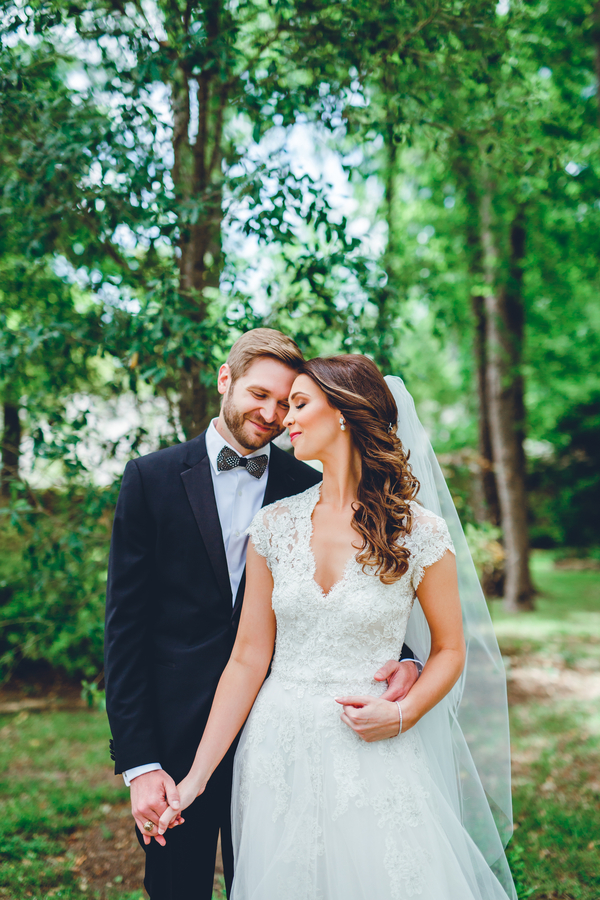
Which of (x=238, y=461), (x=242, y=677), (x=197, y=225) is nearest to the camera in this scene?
(x=242, y=677)

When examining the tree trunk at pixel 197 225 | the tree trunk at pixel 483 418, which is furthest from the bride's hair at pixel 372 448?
the tree trunk at pixel 483 418

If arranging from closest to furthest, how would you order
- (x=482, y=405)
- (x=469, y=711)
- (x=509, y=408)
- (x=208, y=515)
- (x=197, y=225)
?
(x=208, y=515) → (x=469, y=711) → (x=197, y=225) → (x=509, y=408) → (x=482, y=405)

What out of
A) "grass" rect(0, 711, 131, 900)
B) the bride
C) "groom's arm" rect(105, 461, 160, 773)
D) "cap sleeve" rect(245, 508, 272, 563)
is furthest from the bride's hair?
"grass" rect(0, 711, 131, 900)

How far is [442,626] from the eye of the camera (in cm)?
223

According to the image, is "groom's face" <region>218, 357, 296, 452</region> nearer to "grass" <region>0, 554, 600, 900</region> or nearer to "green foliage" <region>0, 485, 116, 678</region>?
"green foliage" <region>0, 485, 116, 678</region>

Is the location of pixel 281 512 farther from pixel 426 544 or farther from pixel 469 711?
pixel 469 711

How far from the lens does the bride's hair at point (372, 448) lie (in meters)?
2.29

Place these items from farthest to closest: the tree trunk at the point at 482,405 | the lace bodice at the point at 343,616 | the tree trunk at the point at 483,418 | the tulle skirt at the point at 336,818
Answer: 1. the tree trunk at the point at 483,418
2. the tree trunk at the point at 482,405
3. the lace bodice at the point at 343,616
4. the tulle skirt at the point at 336,818

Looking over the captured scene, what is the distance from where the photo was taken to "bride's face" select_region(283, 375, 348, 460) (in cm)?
235

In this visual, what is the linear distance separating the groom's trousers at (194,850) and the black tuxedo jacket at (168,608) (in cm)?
16

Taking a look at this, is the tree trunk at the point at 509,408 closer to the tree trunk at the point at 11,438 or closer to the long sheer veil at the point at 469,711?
the tree trunk at the point at 11,438

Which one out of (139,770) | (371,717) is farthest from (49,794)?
(371,717)

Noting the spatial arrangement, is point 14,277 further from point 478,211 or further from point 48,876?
point 478,211

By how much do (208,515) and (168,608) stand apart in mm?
391
